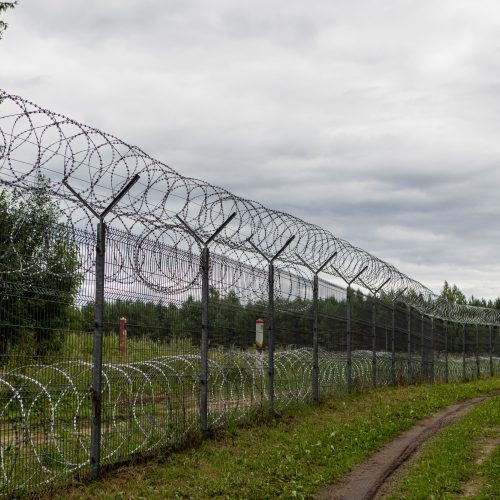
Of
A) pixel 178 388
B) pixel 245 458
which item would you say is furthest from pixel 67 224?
pixel 245 458

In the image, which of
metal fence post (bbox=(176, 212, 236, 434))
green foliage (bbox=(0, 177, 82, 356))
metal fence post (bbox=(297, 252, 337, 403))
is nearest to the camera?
green foliage (bbox=(0, 177, 82, 356))

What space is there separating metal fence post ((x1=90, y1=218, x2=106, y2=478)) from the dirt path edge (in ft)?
7.31

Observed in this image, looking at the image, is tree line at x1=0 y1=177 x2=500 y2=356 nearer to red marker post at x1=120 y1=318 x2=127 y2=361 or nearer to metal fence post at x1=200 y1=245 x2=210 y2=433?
red marker post at x1=120 y1=318 x2=127 y2=361

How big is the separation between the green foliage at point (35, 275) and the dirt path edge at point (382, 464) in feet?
10.3

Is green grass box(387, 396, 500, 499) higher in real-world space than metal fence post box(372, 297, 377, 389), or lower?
lower

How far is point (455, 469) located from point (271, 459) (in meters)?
2.12

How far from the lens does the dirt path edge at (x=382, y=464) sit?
823 centimetres

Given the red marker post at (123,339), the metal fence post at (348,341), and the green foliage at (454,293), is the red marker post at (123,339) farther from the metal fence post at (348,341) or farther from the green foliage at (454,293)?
the green foliage at (454,293)

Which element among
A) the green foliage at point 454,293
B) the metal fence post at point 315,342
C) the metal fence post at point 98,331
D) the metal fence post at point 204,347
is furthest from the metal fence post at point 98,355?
the green foliage at point 454,293

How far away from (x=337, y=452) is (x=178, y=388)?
2.18 m

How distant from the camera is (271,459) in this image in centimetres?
927

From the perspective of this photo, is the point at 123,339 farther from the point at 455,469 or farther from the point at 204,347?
the point at 455,469

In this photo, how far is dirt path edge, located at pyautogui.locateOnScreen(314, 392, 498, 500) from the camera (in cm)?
823

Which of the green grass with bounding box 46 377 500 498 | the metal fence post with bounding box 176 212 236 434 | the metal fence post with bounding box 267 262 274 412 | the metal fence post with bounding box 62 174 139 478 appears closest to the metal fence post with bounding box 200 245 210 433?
the metal fence post with bounding box 176 212 236 434
